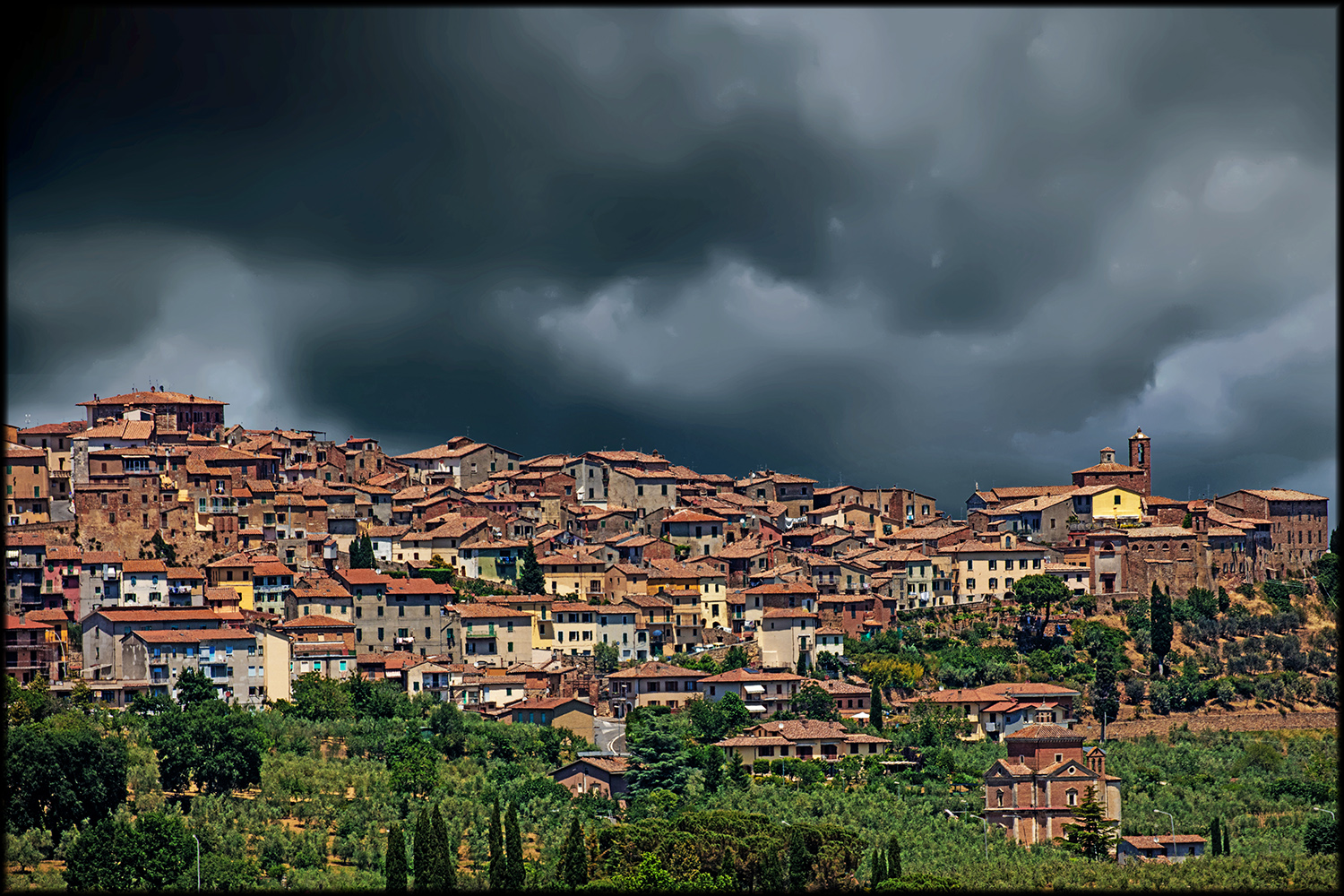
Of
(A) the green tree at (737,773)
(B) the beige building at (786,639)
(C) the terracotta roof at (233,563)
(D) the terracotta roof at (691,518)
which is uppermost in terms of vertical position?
(D) the terracotta roof at (691,518)

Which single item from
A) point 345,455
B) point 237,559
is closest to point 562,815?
point 237,559

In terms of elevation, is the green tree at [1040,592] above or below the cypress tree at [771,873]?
above

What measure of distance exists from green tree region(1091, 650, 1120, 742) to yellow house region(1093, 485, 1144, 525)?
9890mm

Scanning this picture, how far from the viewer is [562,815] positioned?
3469cm

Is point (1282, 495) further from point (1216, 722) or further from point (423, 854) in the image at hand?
point (423, 854)

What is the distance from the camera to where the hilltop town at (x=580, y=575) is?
40812 mm

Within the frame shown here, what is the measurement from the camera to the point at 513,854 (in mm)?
29000

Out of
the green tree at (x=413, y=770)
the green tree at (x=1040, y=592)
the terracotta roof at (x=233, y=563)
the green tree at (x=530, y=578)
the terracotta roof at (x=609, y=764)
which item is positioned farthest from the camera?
the green tree at (x=1040, y=592)

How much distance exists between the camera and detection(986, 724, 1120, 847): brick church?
37.3m

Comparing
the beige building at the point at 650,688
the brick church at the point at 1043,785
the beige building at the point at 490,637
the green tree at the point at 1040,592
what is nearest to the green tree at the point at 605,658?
the beige building at the point at 650,688

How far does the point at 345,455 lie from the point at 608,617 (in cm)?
1896

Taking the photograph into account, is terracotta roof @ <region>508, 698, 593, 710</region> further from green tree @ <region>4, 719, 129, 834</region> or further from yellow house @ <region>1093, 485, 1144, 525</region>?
yellow house @ <region>1093, 485, 1144, 525</region>

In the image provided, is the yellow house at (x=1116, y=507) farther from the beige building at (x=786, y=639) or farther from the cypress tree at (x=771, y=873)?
the cypress tree at (x=771, y=873)

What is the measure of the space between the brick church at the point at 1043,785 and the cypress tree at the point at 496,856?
12930mm
